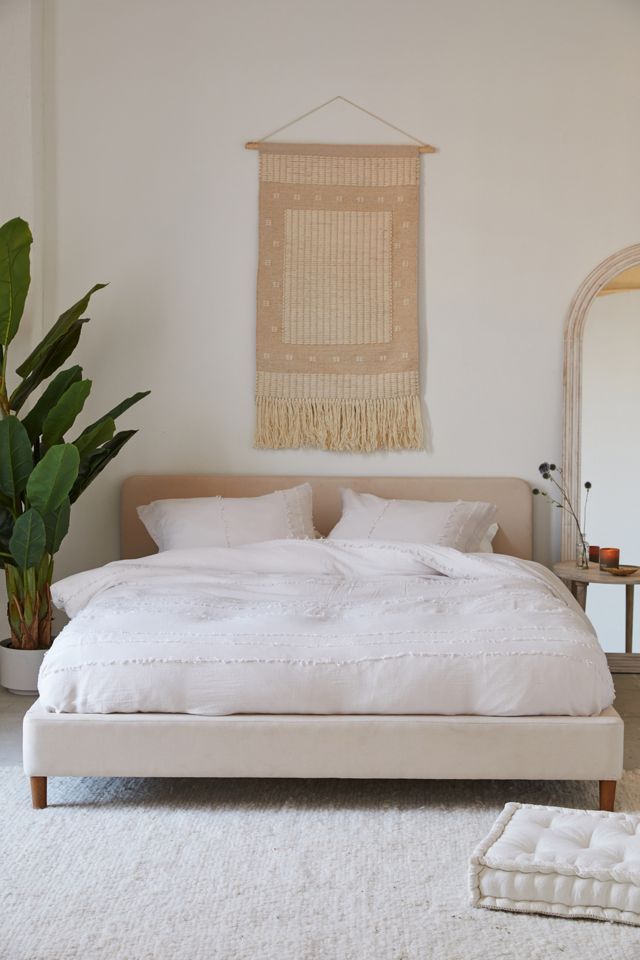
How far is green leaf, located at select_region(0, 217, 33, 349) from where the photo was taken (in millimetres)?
3961

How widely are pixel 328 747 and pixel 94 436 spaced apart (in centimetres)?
170

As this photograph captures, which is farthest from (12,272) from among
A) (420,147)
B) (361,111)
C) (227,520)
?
(420,147)

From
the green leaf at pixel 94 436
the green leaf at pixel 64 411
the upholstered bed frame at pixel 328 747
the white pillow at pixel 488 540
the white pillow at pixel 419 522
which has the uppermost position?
the green leaf at pixel 64 411

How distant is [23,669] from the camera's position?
4.13 m

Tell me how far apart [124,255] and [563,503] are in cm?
224

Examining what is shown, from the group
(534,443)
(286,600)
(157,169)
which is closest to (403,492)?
(534,443)

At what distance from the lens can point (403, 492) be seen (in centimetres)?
472

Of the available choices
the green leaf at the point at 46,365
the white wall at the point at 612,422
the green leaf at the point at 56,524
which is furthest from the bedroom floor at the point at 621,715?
the green leaf at the point at 46,365

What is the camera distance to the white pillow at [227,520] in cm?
424

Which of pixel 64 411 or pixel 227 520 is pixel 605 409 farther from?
pixel 64 411

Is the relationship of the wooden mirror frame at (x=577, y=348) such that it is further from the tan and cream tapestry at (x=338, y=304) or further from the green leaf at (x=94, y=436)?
the green leaf at (x=94, y=436)

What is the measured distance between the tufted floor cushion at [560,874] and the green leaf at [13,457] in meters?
2.23

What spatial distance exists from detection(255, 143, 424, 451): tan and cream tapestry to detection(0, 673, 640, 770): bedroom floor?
53.6 inches

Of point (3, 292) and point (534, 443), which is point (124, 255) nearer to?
point (3, 292)
